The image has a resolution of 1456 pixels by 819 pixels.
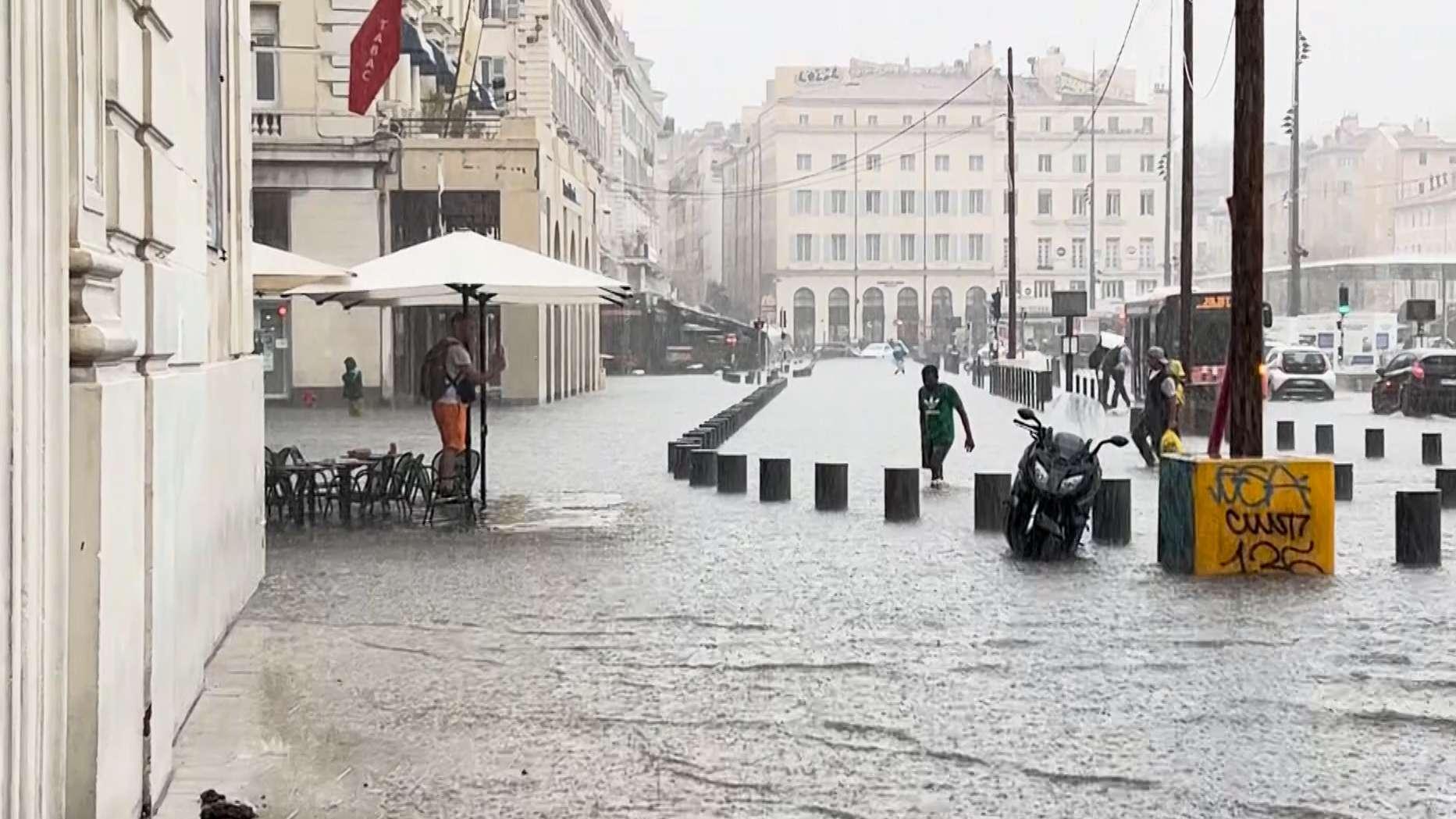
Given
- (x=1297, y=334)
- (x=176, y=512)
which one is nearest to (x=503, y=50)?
(x=1297, y=334)

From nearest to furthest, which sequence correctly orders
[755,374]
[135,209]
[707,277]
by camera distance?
1. [135,209]
2. [755,374]
3. [707,277]

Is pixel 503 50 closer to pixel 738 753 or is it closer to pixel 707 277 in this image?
pixel 738 753

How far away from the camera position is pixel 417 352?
44.3 meters

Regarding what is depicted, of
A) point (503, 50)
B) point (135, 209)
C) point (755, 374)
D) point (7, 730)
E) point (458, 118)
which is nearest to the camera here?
point (7, 730)

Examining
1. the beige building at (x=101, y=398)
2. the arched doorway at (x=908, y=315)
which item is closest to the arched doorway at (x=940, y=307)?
the arched doorway at (x=908, y=315)

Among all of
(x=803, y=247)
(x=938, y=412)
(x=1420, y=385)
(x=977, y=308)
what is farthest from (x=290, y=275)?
(x=803, y=247)

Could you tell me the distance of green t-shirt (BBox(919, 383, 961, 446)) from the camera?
848 inches

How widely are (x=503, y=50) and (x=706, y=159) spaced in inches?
4713

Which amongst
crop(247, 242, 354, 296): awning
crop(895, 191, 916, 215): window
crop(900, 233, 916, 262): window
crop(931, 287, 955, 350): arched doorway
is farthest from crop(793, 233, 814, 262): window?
crop(247, 242, 354, 296): awning

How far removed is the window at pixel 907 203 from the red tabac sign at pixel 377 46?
111 meters

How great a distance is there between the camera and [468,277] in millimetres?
17156

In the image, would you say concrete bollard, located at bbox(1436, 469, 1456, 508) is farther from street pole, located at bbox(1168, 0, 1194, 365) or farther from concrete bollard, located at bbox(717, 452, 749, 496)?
street pole, located at bbox(1168, 0, 1194, 365)

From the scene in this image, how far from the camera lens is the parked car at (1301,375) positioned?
47750mm

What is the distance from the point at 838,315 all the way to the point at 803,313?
2.53 meters
